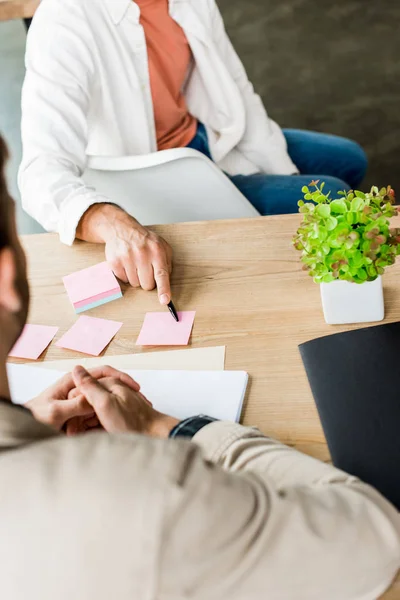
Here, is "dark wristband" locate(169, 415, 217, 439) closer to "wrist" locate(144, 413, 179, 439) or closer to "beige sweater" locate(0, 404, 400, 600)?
"wrist" locate(144, 413, 179, 439)

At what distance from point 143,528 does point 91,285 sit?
0.84 meters

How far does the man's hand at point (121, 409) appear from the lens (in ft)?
3.15

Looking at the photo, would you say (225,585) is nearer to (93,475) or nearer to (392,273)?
(93,475)

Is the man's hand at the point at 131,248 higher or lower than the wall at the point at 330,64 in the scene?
higher

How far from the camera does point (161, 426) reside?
97 cm

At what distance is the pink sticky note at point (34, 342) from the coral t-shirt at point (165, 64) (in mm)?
879

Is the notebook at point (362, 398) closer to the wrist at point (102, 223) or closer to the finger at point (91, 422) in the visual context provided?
the finger at point (91, 422)

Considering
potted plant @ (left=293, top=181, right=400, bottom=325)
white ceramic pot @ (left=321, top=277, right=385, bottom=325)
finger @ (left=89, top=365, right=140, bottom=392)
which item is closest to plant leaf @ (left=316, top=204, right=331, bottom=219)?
potted plant @ (left=293, top=181, right=400, bottom=325)

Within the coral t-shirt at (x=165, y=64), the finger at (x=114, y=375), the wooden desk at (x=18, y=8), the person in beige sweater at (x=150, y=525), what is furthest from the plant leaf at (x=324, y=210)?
the wooden desk at (x=18, y=8)

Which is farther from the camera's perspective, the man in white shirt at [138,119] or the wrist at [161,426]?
the man in white shirt at [138,119]

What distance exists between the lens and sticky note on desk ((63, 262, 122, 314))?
1.30 meters

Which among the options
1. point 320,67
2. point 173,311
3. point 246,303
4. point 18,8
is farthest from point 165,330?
point 320,67

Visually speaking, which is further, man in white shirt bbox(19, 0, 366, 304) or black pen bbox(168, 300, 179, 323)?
man in white shirt bbox(19, 0, 366, 304)

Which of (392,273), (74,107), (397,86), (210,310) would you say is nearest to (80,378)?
(210,310)
